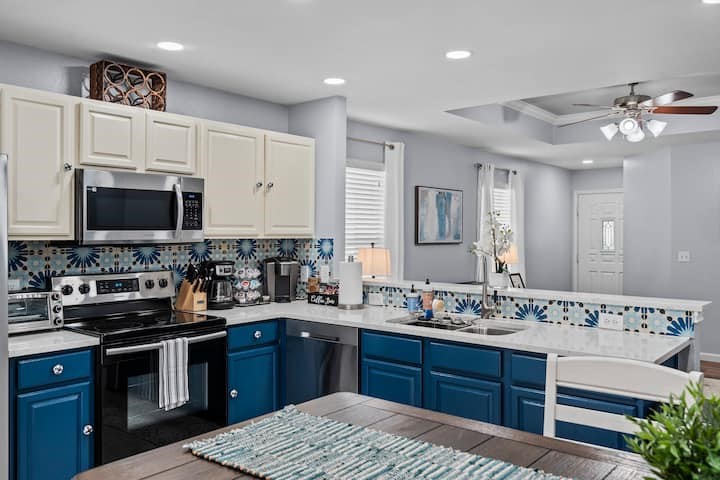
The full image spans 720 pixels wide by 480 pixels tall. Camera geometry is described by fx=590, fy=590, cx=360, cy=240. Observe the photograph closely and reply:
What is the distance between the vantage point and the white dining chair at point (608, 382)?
168 cm

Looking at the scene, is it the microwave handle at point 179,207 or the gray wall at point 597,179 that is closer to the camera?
the microwave handle at point 179,207

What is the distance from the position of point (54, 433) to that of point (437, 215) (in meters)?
4.28

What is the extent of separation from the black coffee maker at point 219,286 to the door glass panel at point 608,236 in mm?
6767

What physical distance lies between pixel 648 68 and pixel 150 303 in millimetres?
3443

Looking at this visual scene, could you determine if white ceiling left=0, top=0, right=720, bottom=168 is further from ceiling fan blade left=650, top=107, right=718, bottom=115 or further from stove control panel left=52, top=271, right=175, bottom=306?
stove control panel left=52, top=271, right=175, bottom=306

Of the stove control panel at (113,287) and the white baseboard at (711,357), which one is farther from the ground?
the stove control panel at (113,287)

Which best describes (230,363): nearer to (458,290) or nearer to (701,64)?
(458,290)

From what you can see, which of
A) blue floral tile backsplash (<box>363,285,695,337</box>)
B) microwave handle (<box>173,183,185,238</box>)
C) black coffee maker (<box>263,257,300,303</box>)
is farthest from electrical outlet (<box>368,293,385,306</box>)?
microwave handle (<box>173,183,185,238</box>)

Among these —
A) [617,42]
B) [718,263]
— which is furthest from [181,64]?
[718,263]

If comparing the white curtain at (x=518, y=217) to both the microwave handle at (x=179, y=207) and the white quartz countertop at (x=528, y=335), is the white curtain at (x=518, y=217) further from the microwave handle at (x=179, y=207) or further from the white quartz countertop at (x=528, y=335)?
the microwave handle at (x=179, y=207)

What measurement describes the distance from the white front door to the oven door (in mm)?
7092

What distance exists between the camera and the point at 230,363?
349 cm

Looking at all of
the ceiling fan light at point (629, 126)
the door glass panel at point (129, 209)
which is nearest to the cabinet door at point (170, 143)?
the door glass panel at point (129, 209)

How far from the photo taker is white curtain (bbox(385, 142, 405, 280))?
5496 millimetres
